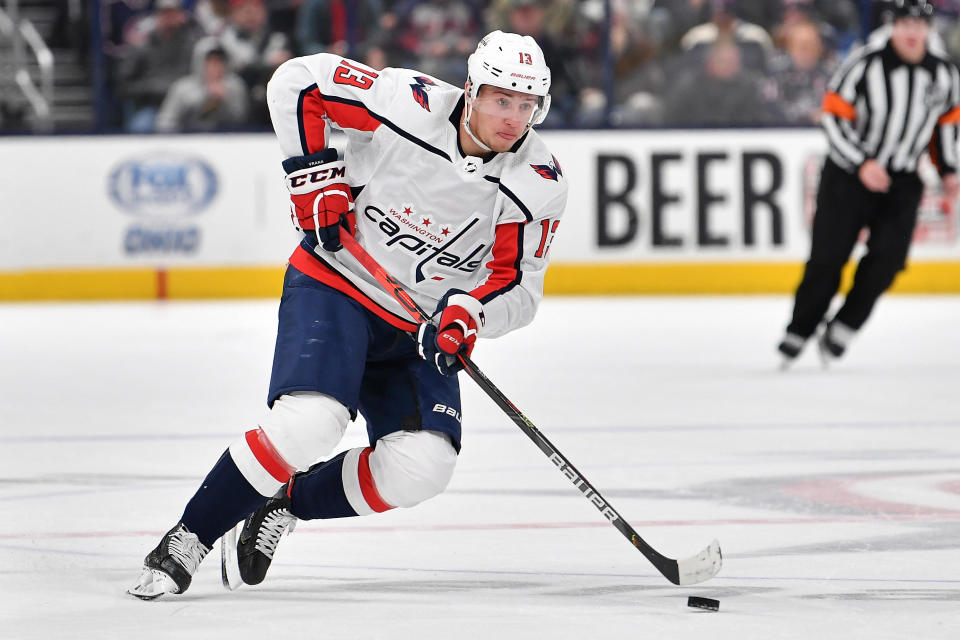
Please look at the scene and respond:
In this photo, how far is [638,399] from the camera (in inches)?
195

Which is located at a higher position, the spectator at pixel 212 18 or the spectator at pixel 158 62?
the spectator at pixel 212 18

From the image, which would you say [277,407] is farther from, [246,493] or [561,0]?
[561,0]

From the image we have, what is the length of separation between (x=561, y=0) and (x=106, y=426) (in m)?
5.10

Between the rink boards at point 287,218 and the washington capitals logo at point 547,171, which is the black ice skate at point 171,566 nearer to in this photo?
the washington capitals logo at point 547,171

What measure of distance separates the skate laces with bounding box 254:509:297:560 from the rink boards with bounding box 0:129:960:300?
5.88 m

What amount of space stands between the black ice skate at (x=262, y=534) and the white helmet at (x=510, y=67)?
0.75 m

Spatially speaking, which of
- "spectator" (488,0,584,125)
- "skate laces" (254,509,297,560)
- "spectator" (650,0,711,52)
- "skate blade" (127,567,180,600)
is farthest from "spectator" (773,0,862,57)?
"skate blade" (127,567,180,600)

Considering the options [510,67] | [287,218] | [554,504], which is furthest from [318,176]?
[287,218]

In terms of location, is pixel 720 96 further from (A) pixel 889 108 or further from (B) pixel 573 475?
(B) pixel 573 475

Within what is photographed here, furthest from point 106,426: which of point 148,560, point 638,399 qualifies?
point 148,560

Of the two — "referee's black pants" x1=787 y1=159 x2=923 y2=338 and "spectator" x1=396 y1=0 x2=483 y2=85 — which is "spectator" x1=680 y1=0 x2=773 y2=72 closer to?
"spectator" x1=396 y1=0 x2=483 y2=85

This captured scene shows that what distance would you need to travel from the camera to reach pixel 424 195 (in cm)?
276

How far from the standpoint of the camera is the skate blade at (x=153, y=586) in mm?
2467

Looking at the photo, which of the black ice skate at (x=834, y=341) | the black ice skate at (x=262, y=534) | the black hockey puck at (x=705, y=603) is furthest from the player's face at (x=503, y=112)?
the black ice skate at (x=834, y=341)
